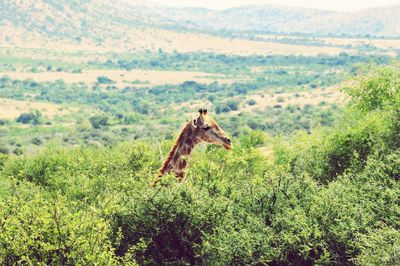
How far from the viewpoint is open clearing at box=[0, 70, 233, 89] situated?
175875mm

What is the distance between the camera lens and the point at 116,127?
351 ft

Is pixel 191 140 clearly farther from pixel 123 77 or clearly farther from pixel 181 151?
pixel 123 77

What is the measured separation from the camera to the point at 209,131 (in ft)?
57.9

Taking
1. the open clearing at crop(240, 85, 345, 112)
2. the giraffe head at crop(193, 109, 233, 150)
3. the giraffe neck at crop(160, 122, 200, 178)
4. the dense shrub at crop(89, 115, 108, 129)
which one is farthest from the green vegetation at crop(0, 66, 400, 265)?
the open clearing at crop(240, 85, 345, 112)

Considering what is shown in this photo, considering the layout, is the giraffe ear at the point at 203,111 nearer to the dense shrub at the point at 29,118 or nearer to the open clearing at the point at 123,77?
the dense shrub at the point at 29,118

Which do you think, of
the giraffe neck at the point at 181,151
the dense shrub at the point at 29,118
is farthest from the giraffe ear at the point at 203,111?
the dense shrub at the point at 29,118

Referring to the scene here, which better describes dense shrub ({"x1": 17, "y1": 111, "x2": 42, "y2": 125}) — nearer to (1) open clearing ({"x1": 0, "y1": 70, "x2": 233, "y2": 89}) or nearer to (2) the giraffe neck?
(1) open clearing ({"x1": 0, "y1": 70, "x2": 233, "y2": 89})

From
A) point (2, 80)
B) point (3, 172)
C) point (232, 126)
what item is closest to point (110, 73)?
point (2, 80)

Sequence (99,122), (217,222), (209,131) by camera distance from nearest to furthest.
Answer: (217,222)
(209,131)
(99,122)

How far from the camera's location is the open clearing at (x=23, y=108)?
12556 centimetres

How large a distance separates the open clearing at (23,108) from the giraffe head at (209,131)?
107948 millimetres

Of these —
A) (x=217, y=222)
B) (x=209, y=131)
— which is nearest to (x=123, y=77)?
(x=209, y=131)

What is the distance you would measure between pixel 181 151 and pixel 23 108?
118546 millimetres

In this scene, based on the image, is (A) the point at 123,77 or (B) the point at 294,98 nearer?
(B) the point at 294,98
